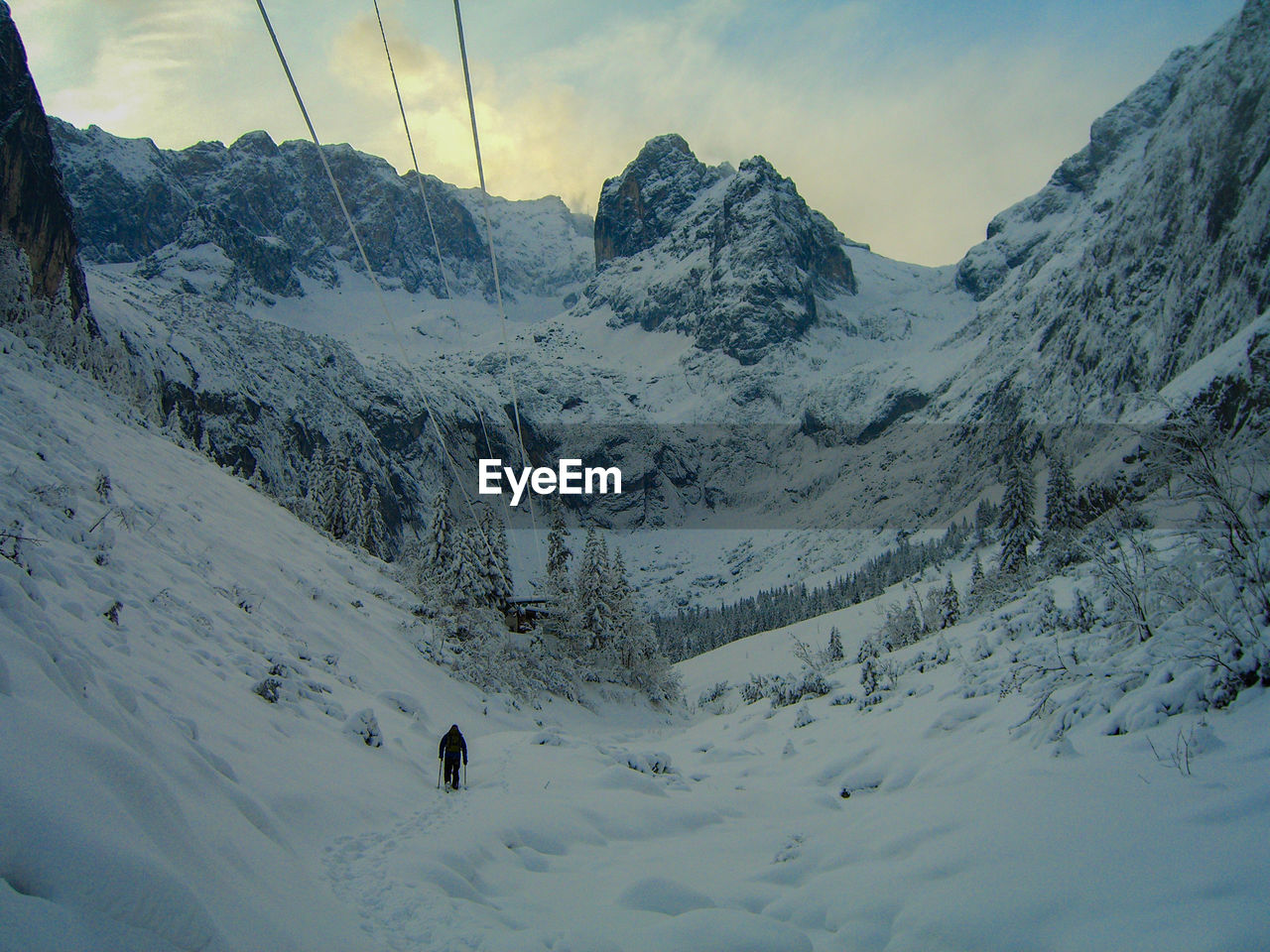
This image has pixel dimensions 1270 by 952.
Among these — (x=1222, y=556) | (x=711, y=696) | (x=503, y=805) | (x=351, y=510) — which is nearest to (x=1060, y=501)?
(x=711, y=696)

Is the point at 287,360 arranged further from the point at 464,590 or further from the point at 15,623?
the point at 15,623

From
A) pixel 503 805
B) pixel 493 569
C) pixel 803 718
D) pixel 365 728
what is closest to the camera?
pixel 503 805

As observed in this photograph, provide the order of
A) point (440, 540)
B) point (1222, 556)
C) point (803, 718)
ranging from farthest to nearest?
point (440, 540)
point (803, 718)
point (1222, 556)

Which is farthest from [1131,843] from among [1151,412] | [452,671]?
[1151,412]

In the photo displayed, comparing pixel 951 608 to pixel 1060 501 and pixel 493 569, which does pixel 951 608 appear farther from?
pixel 493 569

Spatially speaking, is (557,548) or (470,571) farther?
(557,548)

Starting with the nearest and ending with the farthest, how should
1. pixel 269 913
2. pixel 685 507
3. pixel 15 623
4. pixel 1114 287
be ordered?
1. pixel 269 913
2. pixel 15 623
3. pixel 1114 287
4. pixel 685 507

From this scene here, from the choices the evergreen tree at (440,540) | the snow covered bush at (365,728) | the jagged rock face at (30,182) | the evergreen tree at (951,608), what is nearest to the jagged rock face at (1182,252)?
the evergreen tree at (951,608)
